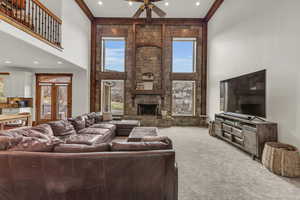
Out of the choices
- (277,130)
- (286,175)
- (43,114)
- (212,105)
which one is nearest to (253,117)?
(277,130)

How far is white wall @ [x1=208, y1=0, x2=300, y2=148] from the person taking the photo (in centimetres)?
280

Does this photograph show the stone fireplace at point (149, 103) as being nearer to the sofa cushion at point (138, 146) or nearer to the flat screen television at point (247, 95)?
the flat screen television at point (247, 95)

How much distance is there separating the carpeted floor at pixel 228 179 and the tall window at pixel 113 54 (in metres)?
5.44

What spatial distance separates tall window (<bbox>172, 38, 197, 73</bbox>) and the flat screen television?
9.39ft

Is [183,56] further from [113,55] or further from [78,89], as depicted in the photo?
[78,89]

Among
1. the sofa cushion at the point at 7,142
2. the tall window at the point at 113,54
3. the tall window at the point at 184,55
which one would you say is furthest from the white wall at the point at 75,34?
the sofa cushion at the point at 7,142

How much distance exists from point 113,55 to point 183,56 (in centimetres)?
347

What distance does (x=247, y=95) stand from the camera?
382cm

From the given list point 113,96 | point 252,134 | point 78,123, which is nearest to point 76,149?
point 78,123

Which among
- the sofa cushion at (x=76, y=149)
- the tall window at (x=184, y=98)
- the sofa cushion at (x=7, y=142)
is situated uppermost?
the tall window at (x=184, y=98)

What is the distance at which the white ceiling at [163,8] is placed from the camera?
240 inches

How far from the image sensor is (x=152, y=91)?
724 cm

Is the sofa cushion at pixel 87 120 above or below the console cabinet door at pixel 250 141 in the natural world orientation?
above

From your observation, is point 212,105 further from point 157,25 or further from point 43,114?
point 43,114
